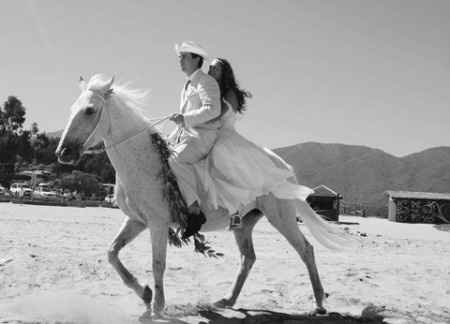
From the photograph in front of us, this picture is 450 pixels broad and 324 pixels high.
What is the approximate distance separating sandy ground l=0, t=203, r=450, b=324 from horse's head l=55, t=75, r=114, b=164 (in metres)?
1.67

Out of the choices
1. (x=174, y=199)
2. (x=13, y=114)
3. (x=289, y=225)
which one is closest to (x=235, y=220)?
(x=289, y=225)

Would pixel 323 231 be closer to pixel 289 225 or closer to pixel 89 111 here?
pixel 289 225

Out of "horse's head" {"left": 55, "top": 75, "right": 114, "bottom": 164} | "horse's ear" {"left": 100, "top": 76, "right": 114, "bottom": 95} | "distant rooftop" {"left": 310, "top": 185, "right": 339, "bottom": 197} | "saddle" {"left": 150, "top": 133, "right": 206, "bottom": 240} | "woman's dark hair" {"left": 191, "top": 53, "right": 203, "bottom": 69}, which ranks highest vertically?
"woman's dark hair" {"left": 191, "top": 53, "right": 203, "bottom": 69}

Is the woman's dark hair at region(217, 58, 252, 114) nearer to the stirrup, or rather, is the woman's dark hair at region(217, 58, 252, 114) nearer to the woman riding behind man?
the woman riding behind man

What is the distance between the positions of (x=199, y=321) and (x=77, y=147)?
224 cm

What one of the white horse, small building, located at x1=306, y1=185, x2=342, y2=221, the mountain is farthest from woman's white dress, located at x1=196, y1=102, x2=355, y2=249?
the mountain

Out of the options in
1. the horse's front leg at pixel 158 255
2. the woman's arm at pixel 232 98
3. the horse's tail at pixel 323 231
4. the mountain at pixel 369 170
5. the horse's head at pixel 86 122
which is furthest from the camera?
the mountain at pixel 369 170

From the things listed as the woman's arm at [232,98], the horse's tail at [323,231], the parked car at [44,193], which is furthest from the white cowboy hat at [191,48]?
the parked car at [44,193]

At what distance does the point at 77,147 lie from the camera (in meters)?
4.92

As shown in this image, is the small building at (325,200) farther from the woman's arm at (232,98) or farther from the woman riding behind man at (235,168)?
the woman's arm at (232,98)

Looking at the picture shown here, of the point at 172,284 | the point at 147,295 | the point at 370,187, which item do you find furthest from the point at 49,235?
the point at 370,187

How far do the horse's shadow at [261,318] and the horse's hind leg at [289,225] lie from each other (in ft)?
0.89

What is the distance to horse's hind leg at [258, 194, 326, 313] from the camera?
6074 mm

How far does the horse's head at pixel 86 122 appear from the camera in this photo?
4871 millimetres
